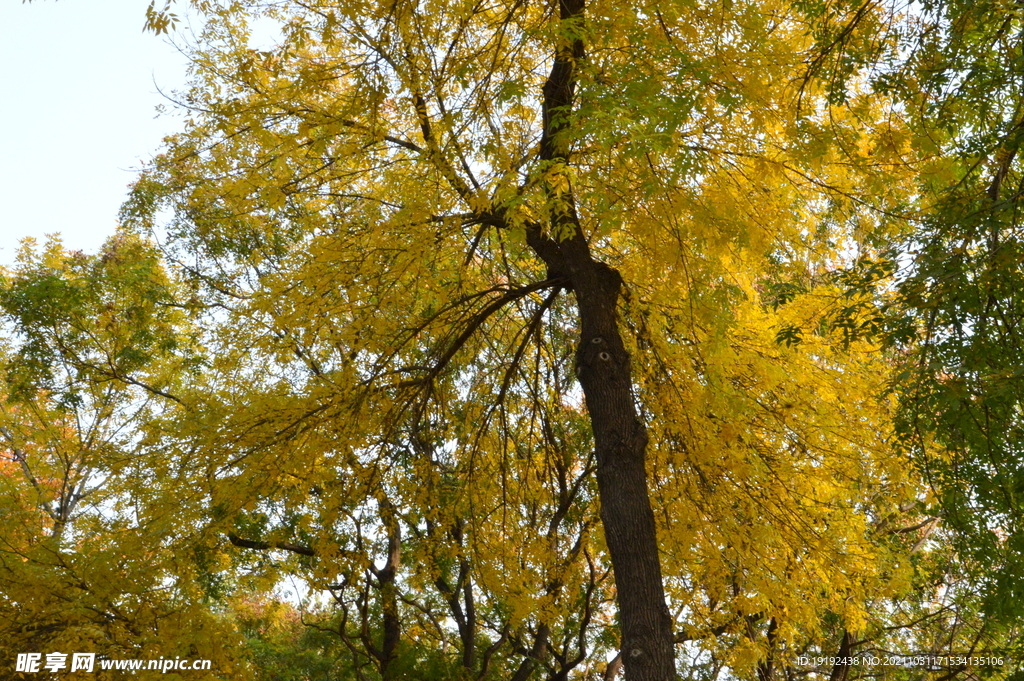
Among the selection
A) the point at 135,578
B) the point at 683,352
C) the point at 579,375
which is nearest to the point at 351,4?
the point at 579,375

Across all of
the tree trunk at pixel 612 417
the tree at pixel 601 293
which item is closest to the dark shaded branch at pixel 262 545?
the tree at pixel 601 293

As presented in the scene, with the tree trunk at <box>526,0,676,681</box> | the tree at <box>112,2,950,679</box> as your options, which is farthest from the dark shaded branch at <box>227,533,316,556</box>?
the tree trunk at <box>526,0,676,681</box>

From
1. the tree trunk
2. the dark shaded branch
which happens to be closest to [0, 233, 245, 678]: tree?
the dark shaded branch

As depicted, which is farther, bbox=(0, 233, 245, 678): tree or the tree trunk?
bbox=(0, 233, 245, 678): tree

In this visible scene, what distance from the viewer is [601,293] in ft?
18.3

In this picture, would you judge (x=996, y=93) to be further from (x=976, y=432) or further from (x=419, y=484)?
(x=419, y=484)

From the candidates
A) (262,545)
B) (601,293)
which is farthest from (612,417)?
(262,545)

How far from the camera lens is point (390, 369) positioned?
6.65m

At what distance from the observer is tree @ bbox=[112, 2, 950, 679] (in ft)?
Answer: 15.8

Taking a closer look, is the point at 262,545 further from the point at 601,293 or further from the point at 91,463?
the point at 601,293

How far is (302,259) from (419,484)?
2.18m

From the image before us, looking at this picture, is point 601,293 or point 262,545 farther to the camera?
point 262,545

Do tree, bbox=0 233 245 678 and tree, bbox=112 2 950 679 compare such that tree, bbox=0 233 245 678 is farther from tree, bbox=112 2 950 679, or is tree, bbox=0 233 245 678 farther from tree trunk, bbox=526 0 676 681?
tree trunk, bbox=526 0 676 681

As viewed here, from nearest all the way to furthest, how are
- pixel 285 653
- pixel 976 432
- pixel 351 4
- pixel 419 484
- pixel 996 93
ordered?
pixel 976 432 < pixel 996 93 < pixel 351 4 < pixel 419 484 < pixel 285 653
